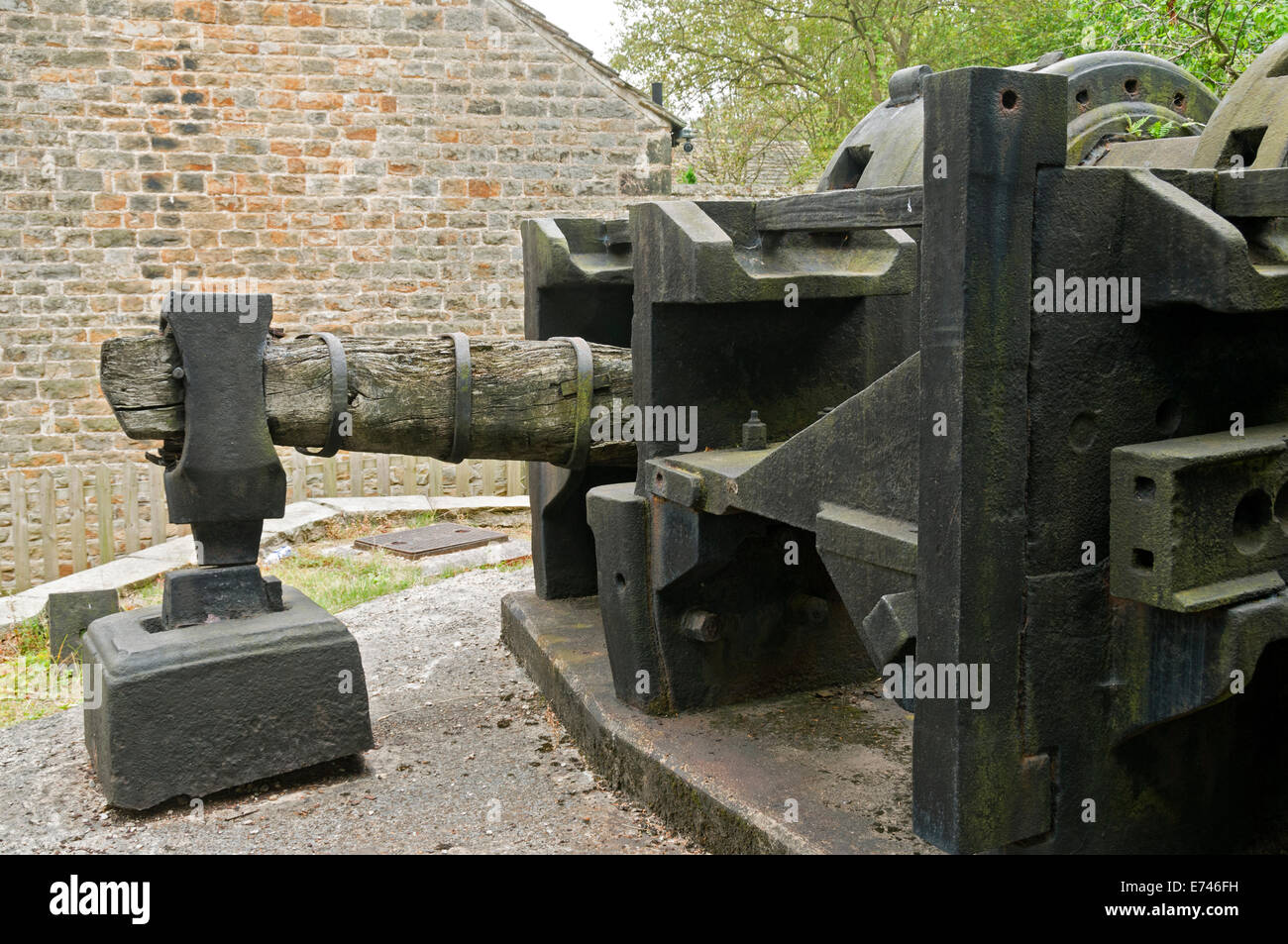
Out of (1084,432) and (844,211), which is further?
(844,211)

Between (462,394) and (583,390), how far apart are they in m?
0.44

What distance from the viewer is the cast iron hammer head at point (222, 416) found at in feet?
11.1

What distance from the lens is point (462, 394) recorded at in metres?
3.79

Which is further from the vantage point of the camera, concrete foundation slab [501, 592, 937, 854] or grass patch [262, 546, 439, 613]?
grass patch [262, 546, 439, 613]

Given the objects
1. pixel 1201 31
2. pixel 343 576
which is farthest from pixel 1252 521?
pixel 1201 31

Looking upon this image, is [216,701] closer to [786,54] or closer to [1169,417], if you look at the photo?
[1169,417]

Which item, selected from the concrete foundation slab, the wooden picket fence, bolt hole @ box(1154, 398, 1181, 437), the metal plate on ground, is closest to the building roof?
the wooden picket fence

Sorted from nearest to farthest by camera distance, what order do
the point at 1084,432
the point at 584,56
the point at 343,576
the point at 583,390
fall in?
the point at 1084,432
the point at 583,390
the point at 343,576
the point at 584,56

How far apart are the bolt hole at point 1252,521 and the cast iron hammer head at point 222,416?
242 cm

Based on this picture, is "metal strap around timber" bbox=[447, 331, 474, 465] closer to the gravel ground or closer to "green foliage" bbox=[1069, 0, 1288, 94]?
the gravel ground

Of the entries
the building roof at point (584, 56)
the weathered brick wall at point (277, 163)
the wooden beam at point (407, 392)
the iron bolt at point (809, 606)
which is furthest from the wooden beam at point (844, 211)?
the building roof at point (584, 56)

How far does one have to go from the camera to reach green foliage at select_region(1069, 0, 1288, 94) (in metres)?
7.46

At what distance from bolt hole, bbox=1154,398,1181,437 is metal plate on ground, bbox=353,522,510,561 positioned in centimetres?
550

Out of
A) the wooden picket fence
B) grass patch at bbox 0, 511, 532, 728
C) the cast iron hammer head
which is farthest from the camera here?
the wooden picket fence
